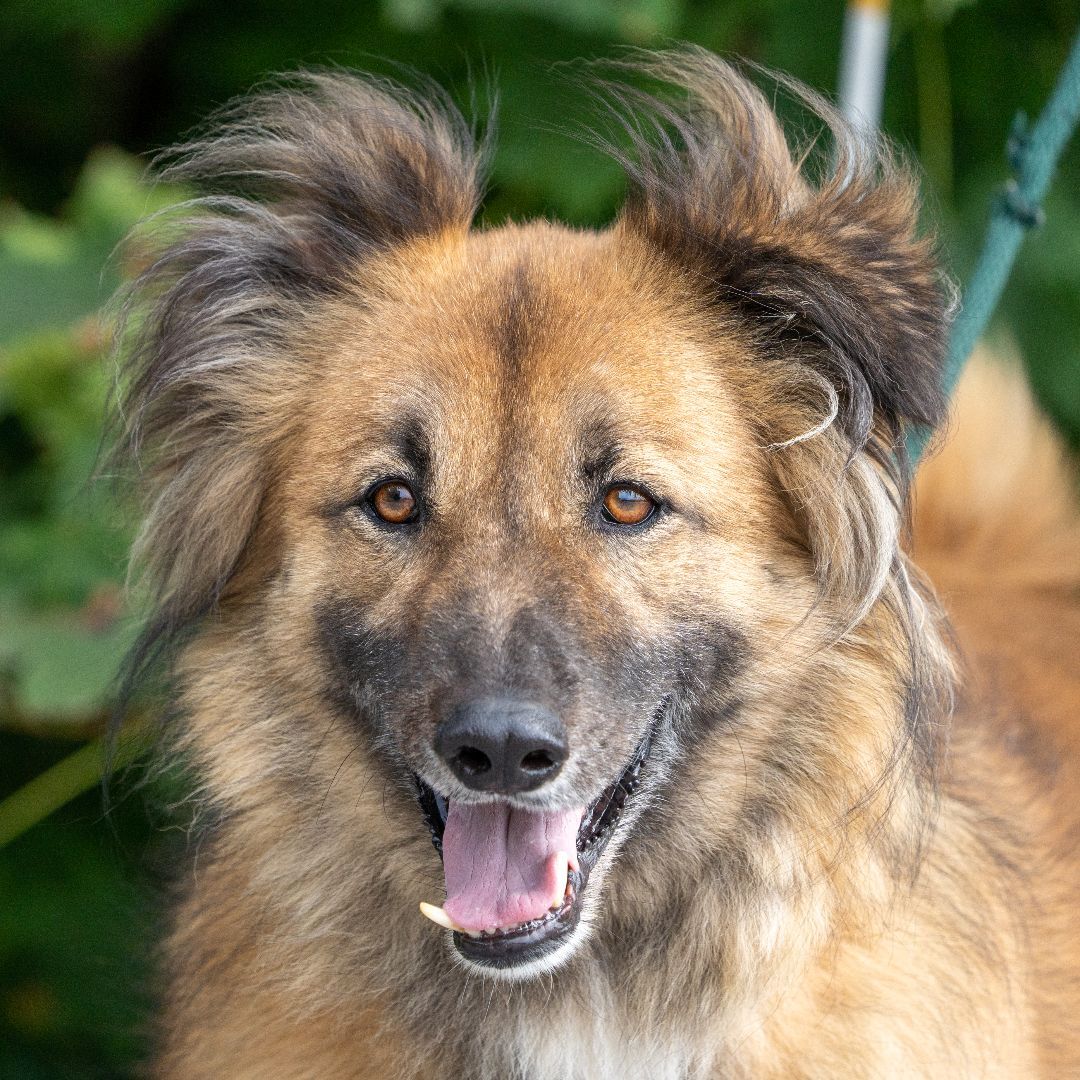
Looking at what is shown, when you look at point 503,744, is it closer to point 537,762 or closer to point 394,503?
point 537,762

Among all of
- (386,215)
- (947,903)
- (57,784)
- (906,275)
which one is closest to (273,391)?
(386,215)

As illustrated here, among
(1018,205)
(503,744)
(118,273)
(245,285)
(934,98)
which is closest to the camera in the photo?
(503,744)

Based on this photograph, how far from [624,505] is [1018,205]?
1391 millimetres

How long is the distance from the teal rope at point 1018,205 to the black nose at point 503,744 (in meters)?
1.38

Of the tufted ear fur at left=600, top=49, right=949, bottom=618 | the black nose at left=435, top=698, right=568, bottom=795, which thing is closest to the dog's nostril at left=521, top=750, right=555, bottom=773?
the black nose at left=435, top=698, right=568, bottom=795

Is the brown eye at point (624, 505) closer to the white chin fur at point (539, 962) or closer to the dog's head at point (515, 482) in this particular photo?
the dog's head at point (515, 482)

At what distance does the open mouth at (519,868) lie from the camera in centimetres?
248

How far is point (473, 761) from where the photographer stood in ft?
7.72

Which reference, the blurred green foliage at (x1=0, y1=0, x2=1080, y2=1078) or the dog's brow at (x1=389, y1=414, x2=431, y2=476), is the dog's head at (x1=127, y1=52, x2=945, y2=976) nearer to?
the dog's brow at (x1=389, y1=414, x2=431, y2=476)

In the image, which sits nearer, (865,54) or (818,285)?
(818,285)

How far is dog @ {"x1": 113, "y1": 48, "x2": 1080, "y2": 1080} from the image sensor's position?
8.39ft

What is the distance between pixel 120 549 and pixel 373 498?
1.76 meters

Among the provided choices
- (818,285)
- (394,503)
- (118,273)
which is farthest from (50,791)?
(818,285)

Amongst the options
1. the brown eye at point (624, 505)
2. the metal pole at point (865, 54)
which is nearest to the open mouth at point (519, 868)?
the brown eye at point (624, 505)
